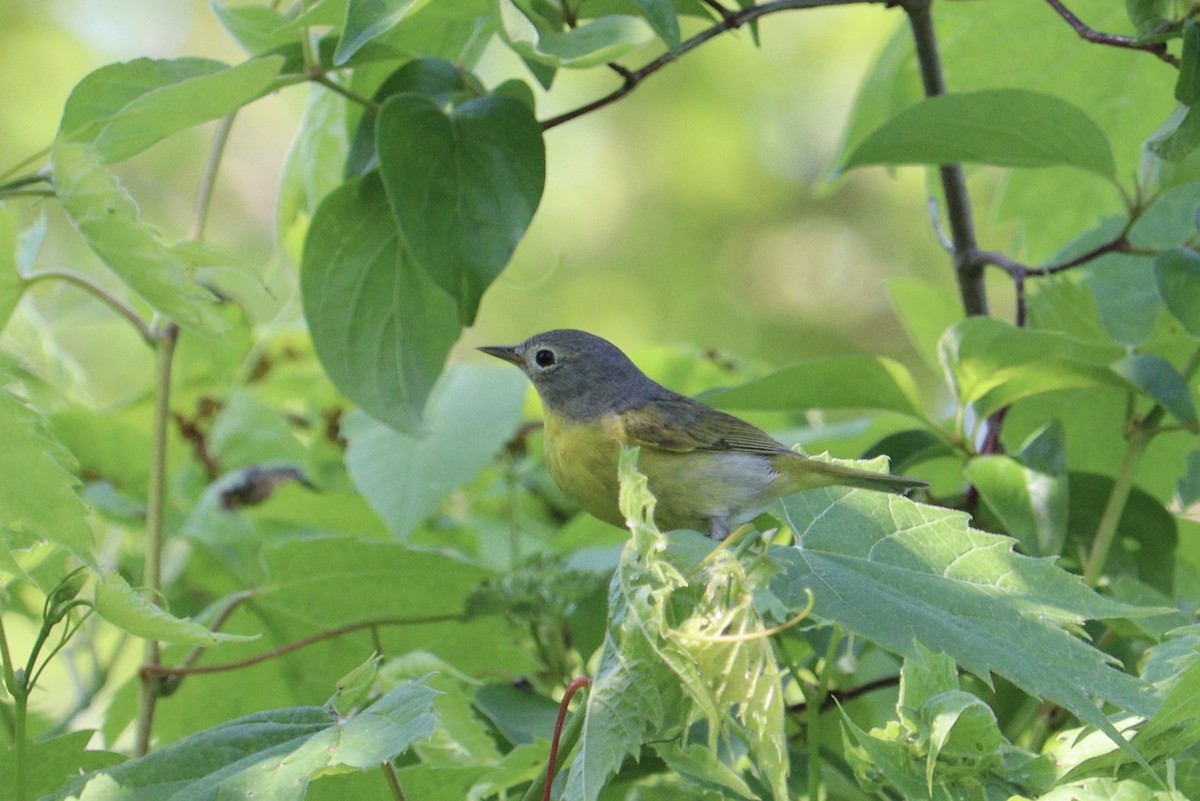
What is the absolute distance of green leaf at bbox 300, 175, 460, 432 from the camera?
2010 mm

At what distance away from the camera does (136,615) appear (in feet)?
4.18

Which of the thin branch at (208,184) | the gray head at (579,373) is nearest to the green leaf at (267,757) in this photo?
the thin branch at (208,184)

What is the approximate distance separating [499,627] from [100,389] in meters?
3.59

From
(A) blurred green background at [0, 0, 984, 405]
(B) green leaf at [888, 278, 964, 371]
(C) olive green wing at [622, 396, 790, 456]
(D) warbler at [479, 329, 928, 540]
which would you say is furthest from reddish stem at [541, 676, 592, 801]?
(A) blurred green background at [0, 0, 984, 405]

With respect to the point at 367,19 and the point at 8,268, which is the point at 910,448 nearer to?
the point at 367,19

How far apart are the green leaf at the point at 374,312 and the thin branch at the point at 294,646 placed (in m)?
0.32

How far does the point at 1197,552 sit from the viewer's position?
6.98 ft

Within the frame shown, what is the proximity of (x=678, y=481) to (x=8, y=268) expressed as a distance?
1160 mm

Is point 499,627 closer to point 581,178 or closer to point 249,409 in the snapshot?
point 249,409

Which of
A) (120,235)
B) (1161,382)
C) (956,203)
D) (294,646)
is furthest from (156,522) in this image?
(1161,382)

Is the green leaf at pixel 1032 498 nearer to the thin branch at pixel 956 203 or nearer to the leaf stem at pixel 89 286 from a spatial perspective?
the thin branch at pixel 956 203

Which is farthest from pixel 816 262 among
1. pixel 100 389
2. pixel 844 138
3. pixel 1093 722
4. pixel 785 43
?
pixel 1093 722

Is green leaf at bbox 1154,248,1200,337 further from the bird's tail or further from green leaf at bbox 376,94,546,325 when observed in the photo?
green leaf at bbox 376,94,546,325

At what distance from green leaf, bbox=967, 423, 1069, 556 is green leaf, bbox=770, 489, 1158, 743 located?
1.30 feet
